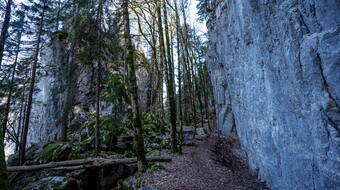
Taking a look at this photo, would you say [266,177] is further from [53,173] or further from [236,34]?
[53,173]

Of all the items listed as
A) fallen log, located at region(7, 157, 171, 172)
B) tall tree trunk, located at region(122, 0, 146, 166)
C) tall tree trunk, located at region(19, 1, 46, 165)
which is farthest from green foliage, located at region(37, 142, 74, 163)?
tall tree trunk, located at region(122, 0, 146, 166)

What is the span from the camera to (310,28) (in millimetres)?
3795

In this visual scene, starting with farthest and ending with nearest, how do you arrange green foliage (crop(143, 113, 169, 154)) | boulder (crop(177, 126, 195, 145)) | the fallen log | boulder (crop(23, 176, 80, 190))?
boulder (crop(177, 126, 195, 145))
green foliage (crop(143, 113, 169, 154))
the fallen log
boulder (crop(23, 176, 80, 190))

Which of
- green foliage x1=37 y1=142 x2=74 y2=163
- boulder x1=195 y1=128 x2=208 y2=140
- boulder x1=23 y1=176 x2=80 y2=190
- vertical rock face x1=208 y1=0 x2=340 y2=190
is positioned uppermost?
vertical rock face x1=208 y1=0 x2=340 y2=190

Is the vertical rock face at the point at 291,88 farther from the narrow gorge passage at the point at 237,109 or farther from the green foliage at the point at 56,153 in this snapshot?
the green foliage at the point at 56,153

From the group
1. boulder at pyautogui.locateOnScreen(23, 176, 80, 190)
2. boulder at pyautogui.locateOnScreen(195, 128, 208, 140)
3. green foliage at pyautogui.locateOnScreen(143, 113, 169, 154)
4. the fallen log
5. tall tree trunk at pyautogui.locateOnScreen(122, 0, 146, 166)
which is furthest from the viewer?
boulder at pyautogui.locateOnScreen(195, 128, 208, 140)

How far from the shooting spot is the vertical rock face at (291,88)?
3.42 m

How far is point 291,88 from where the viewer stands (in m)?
4.48

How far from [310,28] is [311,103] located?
6.08 ft

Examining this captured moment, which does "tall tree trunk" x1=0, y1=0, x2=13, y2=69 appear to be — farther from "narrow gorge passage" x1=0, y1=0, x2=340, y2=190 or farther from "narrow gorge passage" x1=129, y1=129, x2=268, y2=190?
"narrow gorge passage" x1=129, y1=129, x2=268, y2=190

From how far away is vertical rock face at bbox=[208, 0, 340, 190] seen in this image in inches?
135

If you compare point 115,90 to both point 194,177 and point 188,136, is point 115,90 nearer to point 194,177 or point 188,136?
point 194,177

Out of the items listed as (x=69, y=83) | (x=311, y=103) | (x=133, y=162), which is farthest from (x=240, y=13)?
(x=69, y=83)

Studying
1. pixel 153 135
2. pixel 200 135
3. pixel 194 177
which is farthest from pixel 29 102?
pixel 200 135
